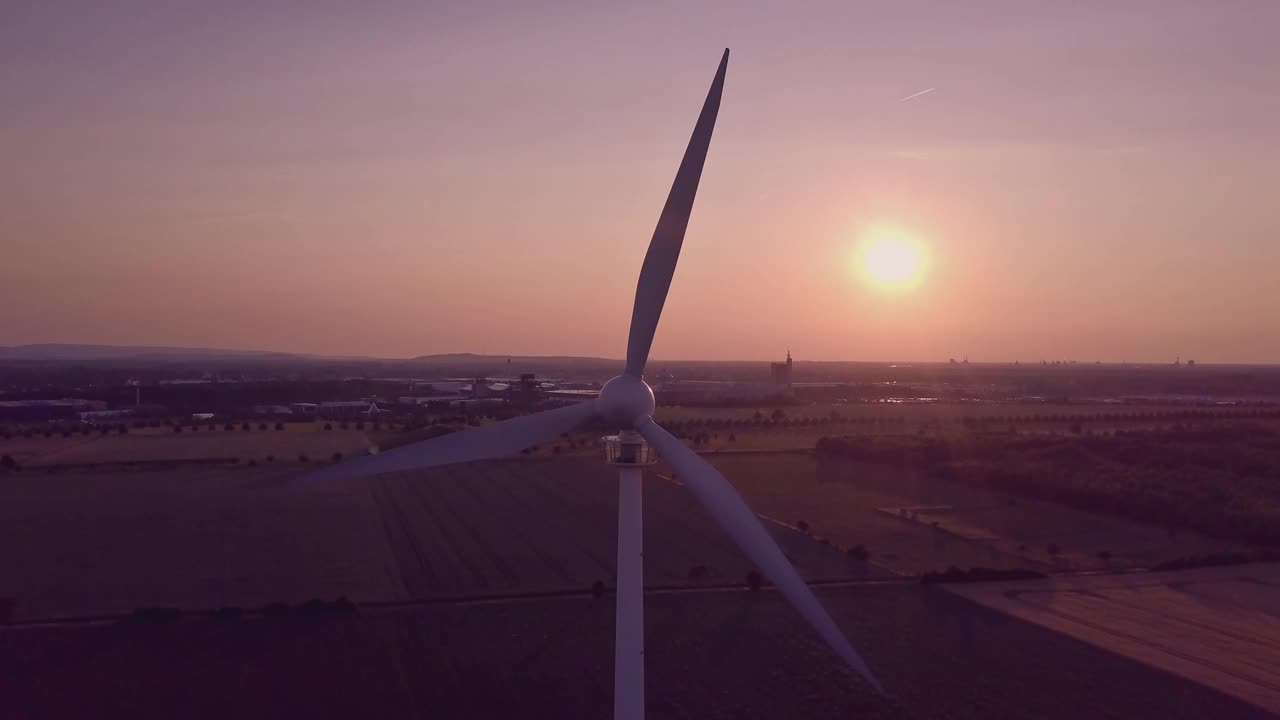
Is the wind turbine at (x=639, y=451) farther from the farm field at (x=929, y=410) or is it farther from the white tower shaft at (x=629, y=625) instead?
the farm field at (x=929, y=410)

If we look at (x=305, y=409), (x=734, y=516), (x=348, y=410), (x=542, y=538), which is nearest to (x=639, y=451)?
(x=734, y=516)

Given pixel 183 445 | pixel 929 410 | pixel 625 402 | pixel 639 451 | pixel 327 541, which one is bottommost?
pixel 327 541

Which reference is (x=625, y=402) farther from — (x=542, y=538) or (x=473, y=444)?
(x=542, y=538)

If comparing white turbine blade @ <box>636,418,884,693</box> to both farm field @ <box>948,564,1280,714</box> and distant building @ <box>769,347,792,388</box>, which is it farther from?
distant building @ <box>769,347,792,388</box>

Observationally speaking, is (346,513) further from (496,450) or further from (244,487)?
(496,450)

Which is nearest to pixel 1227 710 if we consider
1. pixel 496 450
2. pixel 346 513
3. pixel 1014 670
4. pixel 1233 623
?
pixel 1014 670

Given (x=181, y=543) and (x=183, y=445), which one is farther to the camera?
(x=183, y=445)

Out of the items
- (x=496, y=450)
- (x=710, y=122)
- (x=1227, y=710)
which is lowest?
(x=1227, y=710)

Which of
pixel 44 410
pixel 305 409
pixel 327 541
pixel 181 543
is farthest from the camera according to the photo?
pixel 305 409
